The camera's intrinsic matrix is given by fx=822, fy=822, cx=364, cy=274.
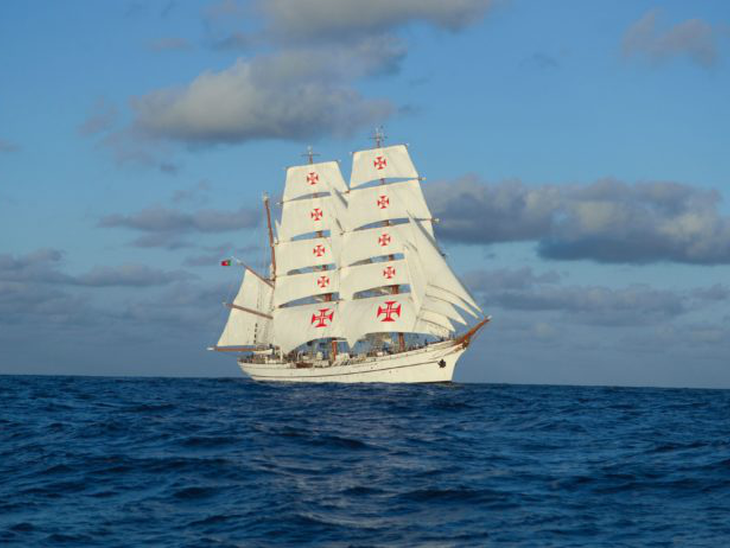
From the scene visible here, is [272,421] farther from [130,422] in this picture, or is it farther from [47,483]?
[47,483]

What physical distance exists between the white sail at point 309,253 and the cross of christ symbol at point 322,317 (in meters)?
6.66

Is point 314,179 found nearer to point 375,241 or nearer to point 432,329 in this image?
point 375,241

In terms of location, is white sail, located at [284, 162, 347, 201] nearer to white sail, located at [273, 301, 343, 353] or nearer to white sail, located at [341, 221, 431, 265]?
white sail, located at [341, 221, 431, 265]

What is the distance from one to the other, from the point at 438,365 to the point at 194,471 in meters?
78.9

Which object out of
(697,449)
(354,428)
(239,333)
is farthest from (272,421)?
(239,333)

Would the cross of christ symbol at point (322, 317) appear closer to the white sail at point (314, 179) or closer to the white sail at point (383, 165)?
the white sail at point (314, 179)

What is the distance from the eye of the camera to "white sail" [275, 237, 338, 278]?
115 meters

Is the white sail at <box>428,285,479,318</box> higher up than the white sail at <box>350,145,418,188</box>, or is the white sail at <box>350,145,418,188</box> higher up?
the white sail at <box>350,145,418,188</box>

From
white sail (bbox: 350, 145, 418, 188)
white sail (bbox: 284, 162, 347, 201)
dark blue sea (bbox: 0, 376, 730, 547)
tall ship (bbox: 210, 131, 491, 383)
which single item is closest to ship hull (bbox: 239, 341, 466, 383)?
tall ship (bbox: 210, 131, 491, 383)

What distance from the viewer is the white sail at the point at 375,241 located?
10712cm

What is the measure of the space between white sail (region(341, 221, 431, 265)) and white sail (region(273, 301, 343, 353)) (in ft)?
28.9

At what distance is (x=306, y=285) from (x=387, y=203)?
18.1 meters

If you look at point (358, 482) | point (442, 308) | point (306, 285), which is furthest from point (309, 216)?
point (358, 482)

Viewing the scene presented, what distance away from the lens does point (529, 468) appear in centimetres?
2906
